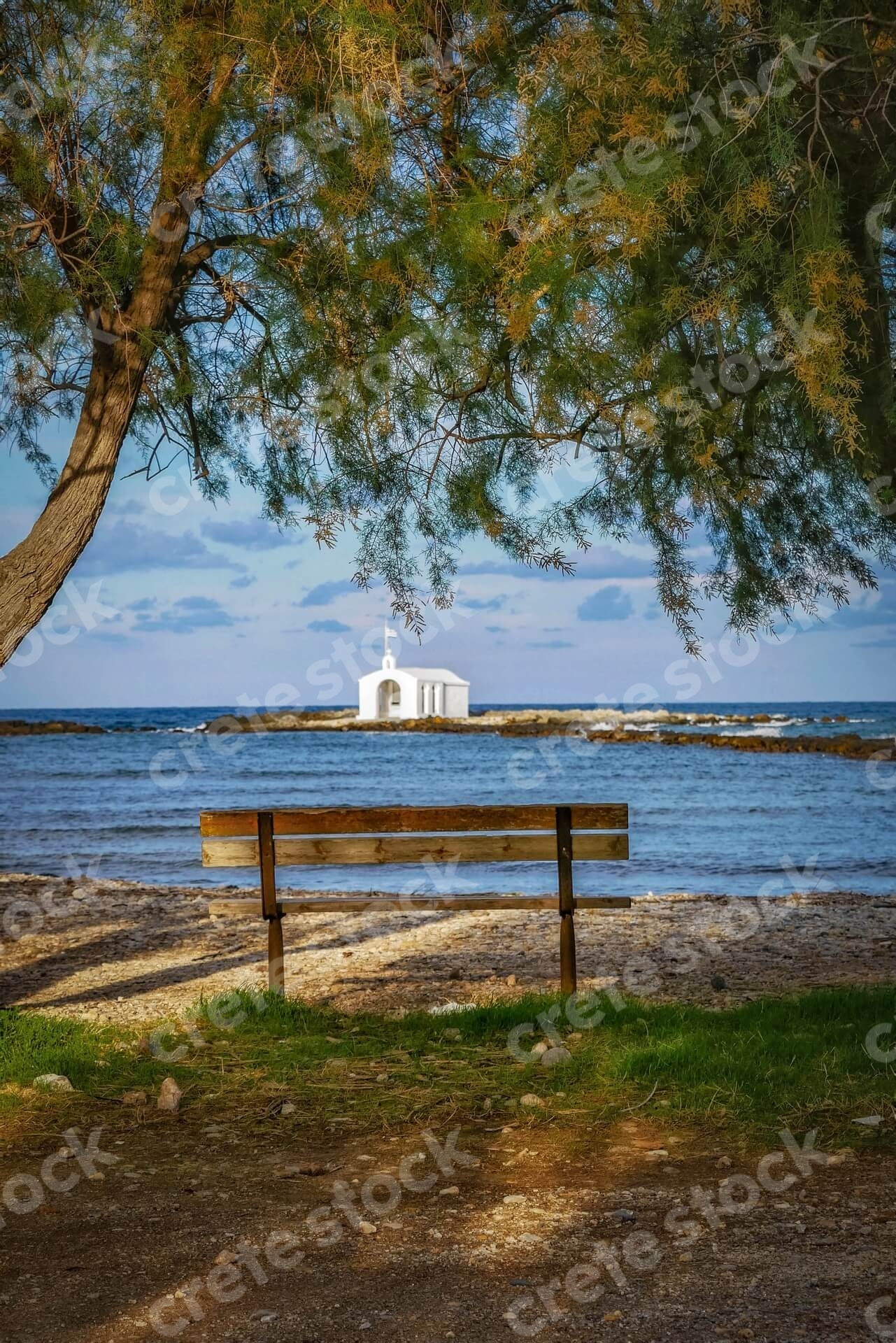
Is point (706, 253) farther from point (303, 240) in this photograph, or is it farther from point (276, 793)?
point (276, 793)

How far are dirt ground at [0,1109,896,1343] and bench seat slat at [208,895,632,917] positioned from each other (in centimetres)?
204

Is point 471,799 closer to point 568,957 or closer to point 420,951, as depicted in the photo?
point 420,951

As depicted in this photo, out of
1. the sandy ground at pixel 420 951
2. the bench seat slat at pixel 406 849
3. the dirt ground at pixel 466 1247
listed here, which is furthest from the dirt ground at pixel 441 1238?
the sandy ground at pixel 420 951

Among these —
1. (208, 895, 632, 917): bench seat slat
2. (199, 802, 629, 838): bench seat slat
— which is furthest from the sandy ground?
(199, 802, 629, 838): bench seat slat

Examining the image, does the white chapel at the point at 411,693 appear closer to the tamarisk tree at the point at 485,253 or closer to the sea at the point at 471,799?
the sea at the point at 471,799

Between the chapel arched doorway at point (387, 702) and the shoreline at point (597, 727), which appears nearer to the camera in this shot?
the shoreline at point (597, 727)

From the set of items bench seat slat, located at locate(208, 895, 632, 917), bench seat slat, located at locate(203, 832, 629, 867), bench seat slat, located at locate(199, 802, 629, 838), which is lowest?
bench seat slat, located at locate(208, 895, 632, 917)

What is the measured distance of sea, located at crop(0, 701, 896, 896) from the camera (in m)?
15.3

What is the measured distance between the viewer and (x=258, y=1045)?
5.81 meters

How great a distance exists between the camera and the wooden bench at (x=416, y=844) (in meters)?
6.55

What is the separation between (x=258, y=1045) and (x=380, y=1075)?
827 mm

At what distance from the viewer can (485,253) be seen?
4.50 metres

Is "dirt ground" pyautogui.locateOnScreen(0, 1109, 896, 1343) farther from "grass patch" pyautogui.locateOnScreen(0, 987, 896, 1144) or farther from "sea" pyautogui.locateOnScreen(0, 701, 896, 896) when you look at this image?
"sea" pyautogui.locateOnScreen(0, 701, 896, 896)

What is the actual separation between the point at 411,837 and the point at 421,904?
40cm
